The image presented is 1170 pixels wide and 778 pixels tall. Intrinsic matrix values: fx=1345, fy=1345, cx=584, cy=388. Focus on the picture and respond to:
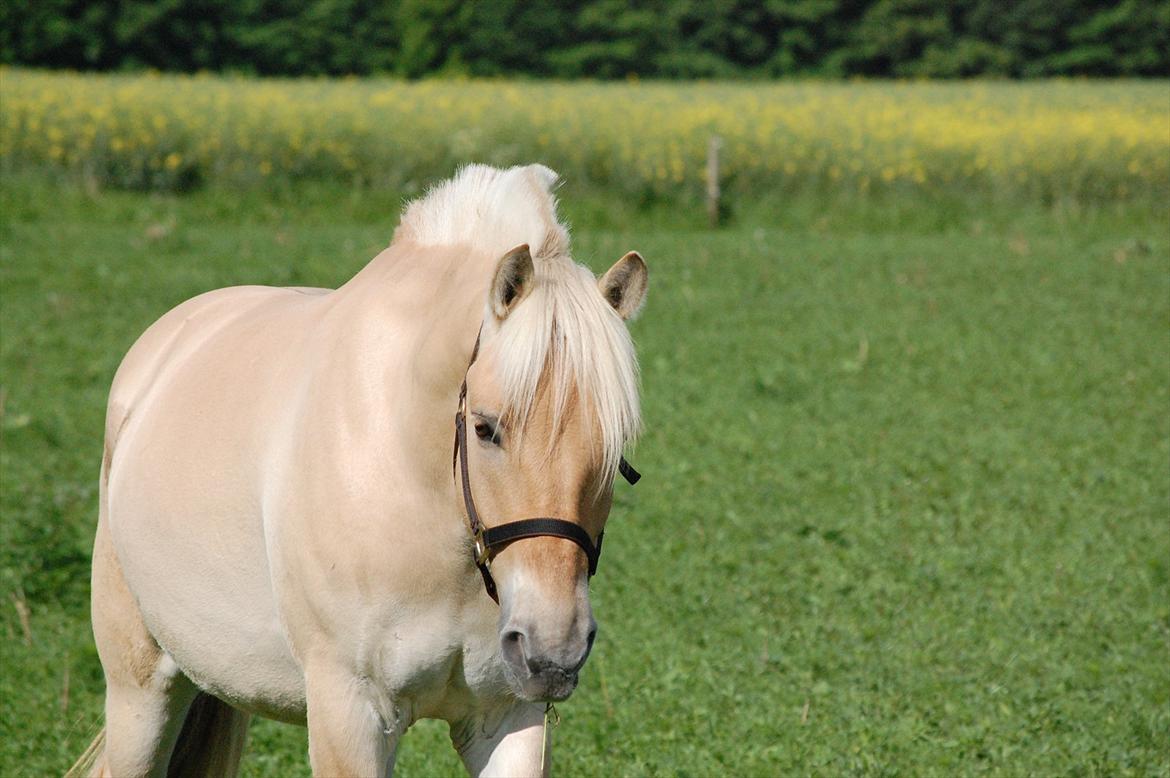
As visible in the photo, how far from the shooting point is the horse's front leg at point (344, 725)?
8.98 feet

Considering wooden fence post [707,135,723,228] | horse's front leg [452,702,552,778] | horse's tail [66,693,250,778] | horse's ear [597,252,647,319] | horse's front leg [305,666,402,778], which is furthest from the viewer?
wooden fence post [707,135,723,228]

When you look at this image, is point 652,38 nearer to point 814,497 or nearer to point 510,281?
point 814,497

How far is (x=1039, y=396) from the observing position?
29.8 feet

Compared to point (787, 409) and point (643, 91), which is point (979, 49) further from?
point (787, 409)

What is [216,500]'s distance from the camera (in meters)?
3.07

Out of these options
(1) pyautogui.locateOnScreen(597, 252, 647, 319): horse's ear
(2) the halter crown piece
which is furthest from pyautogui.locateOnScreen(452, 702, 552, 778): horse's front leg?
(1) pyautogui.locateOnScreen(597, 252, 647, 319): horse's ear

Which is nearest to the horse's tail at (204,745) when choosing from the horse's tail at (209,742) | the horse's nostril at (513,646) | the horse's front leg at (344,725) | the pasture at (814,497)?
the horse's tail at (209,742)

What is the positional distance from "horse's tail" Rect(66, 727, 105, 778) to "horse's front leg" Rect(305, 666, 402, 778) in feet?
4.05

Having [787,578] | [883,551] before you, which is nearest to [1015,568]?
[883,551]

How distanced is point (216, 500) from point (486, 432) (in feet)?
3.03

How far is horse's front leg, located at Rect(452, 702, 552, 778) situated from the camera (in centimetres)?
287

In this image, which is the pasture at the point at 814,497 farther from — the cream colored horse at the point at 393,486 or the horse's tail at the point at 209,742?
the cream colored horse at the point at 393,486

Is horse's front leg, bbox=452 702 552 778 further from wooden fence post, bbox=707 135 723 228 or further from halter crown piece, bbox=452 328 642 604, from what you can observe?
wooden fence post, bbox=707 135 723 228

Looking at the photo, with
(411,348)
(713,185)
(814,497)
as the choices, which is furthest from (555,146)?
(411,348)
